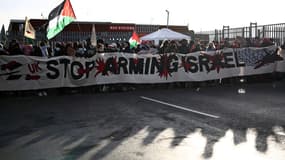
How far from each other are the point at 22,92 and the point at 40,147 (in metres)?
7.54

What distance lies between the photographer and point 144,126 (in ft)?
28.2

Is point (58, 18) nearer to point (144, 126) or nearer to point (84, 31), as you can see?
point (144, 126)

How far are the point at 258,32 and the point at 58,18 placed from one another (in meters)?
10.4

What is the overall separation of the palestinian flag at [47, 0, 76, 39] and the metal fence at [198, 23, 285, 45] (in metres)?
9.74

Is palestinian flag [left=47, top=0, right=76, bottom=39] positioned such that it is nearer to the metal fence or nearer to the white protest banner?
the white protest banner

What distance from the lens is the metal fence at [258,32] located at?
65.2ft

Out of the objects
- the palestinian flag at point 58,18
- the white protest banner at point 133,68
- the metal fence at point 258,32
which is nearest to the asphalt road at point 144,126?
the white protest banner at point 133,68

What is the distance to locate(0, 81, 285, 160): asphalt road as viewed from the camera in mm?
6543

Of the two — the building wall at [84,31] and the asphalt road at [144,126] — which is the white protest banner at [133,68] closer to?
the asphalt road at [144,126]

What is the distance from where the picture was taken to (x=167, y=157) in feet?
20.4

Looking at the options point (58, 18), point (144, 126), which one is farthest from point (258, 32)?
point (144, 126)

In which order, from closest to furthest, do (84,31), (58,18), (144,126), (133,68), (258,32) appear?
(144,126)
(133,68)
(58,18)
(258,32)
(84,31)

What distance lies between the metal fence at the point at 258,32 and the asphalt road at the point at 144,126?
7078 mm

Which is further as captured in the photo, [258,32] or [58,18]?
[258,32]
